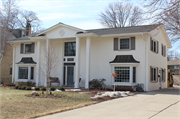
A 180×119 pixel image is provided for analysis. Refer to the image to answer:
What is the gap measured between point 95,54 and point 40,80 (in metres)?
7.05

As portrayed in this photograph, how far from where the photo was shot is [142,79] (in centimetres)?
1886

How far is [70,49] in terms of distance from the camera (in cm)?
2228

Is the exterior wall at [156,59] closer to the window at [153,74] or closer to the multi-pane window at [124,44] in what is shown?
the window at [153,74]

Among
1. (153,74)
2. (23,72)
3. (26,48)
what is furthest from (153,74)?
(26,48)

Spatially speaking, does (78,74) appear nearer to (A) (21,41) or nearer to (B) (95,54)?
(B) (95,54)

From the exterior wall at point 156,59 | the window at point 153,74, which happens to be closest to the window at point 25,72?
the exterior wall at point 156,59

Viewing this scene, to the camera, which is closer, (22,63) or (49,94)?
(49,94)

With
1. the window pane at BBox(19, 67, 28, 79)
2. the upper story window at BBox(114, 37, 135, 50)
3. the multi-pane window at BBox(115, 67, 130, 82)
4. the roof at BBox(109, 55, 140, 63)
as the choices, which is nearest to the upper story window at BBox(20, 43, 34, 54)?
the window pane at BBox(19, 67, 28, 79)

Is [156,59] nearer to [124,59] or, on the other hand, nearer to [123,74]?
[124,59]

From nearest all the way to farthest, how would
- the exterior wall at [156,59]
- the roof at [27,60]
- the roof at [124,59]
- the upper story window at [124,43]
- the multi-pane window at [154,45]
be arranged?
the roof at [124,59]
the upper story window at [124,43]
the exterior wall at [156,59]
the multi-pane window at [154,45]
the roof at [27,60]

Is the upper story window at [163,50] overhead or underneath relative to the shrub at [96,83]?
overhead

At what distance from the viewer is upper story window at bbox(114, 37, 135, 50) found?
19.4m

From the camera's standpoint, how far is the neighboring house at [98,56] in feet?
62.2

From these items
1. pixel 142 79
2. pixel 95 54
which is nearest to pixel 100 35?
pixel 95 54
